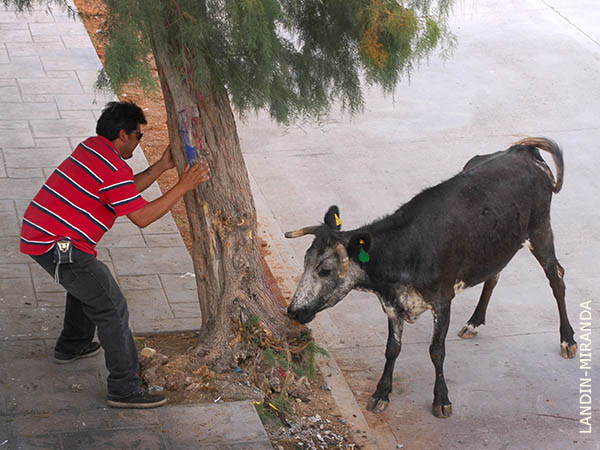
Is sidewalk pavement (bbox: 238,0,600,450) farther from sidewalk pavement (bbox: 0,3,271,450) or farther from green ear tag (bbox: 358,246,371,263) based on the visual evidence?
green ear tag (bbox: 358,246,371,263)

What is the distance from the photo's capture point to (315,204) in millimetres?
9586

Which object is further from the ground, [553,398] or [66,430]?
[66,430]

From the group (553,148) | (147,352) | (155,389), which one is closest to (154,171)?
(147,352)

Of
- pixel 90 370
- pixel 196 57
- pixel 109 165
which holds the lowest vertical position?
pixel 90 370

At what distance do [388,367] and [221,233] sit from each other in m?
1.58

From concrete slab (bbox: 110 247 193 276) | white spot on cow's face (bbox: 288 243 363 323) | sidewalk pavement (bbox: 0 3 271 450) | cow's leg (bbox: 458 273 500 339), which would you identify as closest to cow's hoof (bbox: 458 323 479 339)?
cow's leg (bbox: 458 273 500 339)

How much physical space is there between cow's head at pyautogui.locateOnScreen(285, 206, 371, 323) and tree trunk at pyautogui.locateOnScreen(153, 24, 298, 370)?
535 mm

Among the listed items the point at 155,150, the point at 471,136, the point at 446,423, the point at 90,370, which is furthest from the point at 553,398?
the point at 155,150

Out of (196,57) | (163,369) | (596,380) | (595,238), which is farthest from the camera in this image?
(595,238)

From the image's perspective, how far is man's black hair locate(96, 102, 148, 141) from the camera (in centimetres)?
575

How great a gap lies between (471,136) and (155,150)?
3.96 meters

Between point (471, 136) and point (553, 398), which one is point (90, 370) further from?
point (471, 136)

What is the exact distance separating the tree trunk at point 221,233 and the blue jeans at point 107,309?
2.63 feet

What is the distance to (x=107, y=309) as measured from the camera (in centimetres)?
569
